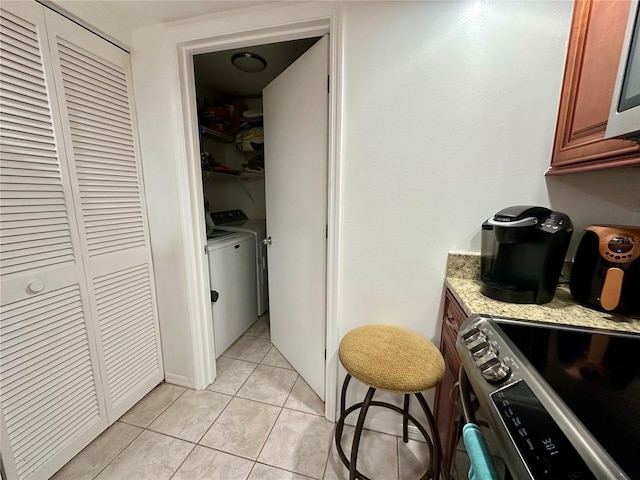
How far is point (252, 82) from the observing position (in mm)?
2297

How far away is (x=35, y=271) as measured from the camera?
3.32 feet

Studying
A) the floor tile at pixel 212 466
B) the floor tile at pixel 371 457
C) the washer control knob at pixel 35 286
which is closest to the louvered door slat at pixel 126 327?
the washer control knob at pixel 35 286

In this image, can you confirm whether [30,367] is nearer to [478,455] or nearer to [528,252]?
[478,455]

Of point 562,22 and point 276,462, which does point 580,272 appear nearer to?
point 562,22

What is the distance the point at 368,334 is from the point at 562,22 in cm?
146

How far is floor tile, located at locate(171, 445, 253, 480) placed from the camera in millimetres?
1143

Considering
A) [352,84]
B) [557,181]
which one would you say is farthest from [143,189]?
[557,181]

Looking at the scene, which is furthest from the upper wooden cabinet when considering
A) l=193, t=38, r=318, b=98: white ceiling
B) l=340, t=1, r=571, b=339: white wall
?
l=193, t=38, r=318, b=98: white ceiling

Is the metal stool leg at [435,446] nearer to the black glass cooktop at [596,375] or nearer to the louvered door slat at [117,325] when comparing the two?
the black glass cooktop at [596,375]

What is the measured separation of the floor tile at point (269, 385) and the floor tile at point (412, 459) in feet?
2.35

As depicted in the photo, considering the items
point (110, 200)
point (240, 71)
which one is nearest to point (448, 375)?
point (110, 200)

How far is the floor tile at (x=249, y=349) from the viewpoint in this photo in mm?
1993

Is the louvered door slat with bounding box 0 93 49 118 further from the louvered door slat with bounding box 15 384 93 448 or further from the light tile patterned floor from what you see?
the light tile patterned floor

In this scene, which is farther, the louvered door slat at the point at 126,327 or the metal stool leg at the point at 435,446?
the louvered door slat at the point at 126,327
